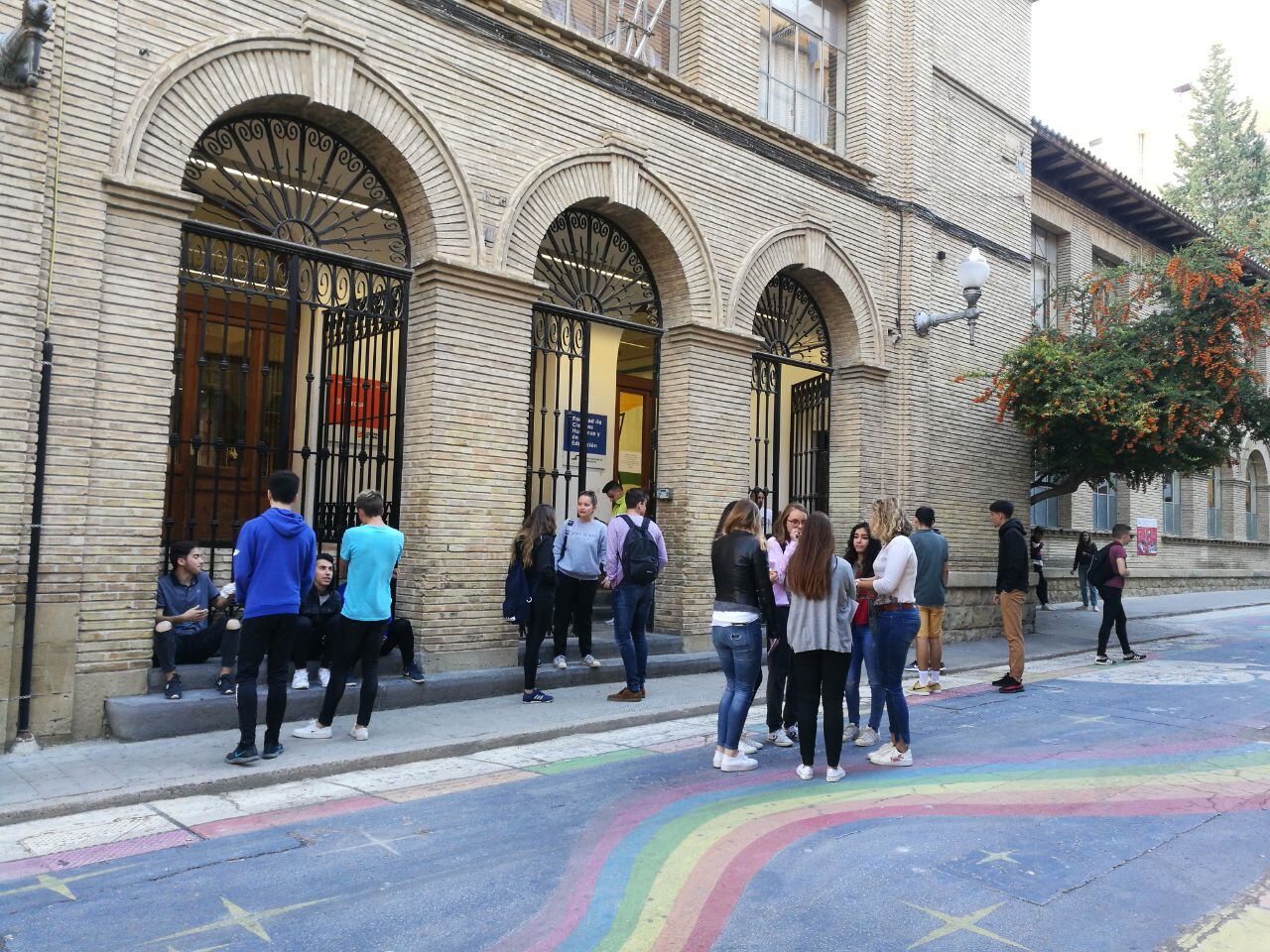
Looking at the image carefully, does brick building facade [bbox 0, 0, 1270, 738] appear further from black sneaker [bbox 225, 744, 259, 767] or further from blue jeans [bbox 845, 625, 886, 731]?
blue jeans [bbox 845, 625, 886, 731]

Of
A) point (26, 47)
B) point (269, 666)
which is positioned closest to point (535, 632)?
point (269, 666)

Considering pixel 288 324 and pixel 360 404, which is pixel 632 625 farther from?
pixel 288 324

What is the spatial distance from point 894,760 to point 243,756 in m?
4.28

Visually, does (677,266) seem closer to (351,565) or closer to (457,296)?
(457,296)

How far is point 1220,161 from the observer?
35.4 metres

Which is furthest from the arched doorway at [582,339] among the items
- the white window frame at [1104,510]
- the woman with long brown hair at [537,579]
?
the white window frame at [1104,510]

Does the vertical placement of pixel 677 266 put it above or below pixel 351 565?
above

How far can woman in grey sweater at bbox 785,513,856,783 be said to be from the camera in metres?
5.89

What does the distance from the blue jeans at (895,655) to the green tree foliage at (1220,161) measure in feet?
110

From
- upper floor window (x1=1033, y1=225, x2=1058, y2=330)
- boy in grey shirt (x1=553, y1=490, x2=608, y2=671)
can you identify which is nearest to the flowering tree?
upper floor window (x1=1033, y1=225, x2=1058, y2=330)

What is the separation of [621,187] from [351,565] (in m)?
5.44

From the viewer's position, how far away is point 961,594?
1393 centimetres

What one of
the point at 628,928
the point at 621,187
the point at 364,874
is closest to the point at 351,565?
the point at 364,874

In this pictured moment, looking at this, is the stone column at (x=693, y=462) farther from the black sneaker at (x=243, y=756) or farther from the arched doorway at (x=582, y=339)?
the black sneaker at (x=243, y=756)
